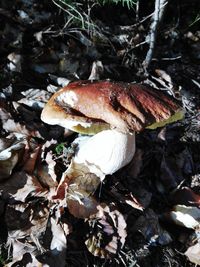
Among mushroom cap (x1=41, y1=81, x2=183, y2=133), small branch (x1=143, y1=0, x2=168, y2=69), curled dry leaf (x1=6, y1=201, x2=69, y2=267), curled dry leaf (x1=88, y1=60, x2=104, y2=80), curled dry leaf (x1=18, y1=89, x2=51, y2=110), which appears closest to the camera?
mushroom cap (x1=41, y1=81, x2=183, y2=133)

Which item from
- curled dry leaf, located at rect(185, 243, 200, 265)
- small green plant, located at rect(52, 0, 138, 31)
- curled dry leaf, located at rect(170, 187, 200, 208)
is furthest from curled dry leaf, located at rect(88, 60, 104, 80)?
curled dry leaf, located at rect(185, 243, 200, 265)

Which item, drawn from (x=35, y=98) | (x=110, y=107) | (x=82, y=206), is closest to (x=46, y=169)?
(x=82, y=206)

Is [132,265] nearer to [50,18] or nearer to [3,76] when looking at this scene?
[3,76]

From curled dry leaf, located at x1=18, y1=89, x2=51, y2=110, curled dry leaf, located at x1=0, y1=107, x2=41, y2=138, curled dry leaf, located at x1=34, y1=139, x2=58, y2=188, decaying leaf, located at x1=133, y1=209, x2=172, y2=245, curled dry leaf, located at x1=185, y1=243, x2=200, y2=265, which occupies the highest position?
curled dry leaf, located at x1=18, y1=89, x2=51, y2=110

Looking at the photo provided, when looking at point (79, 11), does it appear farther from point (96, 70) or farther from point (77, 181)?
point (77, 181)

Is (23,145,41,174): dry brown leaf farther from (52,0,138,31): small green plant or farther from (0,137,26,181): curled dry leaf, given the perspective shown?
(52,0,138,31): small green plant

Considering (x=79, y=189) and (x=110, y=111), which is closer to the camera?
(x=110, y=111)

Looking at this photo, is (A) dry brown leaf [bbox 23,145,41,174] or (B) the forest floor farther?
(A) dry brown leaf [bbox 23,145,41,174]
